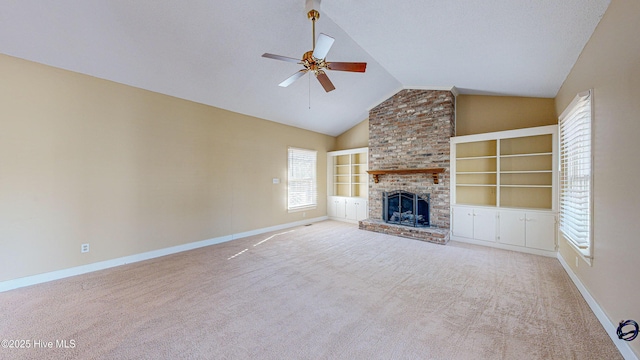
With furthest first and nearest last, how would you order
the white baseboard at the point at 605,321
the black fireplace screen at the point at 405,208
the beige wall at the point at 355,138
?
the beige wall at the point at 355,138, the black fireplace screen at the point at 405,208, the white baseboard at the point at 605,321

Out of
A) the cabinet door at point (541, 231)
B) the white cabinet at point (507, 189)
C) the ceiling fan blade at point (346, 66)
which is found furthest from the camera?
the white cabinet at point (507, 189)

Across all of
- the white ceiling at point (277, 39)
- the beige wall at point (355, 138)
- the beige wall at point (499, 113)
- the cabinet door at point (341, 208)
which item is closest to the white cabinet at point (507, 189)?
the beige wall at point (499, 113)

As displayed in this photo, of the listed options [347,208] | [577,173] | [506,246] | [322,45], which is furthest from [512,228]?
[322,45]

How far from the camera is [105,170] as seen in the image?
3.64 meters

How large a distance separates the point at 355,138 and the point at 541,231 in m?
4.91

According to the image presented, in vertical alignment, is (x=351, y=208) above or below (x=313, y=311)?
above

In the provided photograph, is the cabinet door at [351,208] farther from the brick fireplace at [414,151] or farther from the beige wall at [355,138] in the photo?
the beige wall at [355,138]

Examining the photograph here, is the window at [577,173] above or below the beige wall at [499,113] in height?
below

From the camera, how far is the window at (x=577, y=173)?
2619mm

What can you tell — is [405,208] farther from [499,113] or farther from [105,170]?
[105,170]

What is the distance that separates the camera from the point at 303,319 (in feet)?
7.64

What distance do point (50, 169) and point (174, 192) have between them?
62.0 inches

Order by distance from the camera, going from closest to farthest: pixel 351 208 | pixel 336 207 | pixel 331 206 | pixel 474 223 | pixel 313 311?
pixel 313 311, pixel 474 223, pixel 351 208, pixel 336 207, pixel 331 206

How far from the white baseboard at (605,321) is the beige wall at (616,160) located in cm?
6
